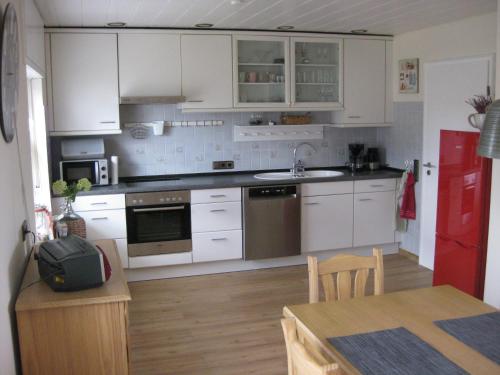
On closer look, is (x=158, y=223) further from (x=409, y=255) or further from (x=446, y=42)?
(x=446, y=42)

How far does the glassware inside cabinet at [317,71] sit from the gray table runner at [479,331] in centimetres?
357

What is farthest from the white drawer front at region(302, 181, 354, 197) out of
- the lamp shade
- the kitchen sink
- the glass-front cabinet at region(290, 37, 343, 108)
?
the lamp shade

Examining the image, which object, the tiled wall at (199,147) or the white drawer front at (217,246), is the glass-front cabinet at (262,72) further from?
the white drawer front at (217,246)

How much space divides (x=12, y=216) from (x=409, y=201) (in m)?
4.04

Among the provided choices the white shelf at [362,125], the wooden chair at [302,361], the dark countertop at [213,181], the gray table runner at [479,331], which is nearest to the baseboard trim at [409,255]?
the dark countertop at [213,181]

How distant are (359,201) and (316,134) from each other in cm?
88

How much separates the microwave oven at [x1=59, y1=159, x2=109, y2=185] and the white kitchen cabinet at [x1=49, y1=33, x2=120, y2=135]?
261mm

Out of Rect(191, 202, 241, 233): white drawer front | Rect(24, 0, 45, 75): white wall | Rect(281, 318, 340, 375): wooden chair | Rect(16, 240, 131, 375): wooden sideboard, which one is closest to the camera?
Rect(281, 318, 340, 375): wooden chair

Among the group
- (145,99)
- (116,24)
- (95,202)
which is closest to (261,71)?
(145,99)

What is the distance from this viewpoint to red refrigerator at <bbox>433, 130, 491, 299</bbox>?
411 centimetres

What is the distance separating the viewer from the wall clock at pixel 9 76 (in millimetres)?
2170

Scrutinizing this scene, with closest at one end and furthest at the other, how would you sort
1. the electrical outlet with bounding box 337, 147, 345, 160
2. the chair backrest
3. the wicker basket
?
the chair backrest
the wicker basket
the electrical outlet with bounding box 337, 147, 345, 160

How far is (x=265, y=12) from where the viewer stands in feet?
14.5

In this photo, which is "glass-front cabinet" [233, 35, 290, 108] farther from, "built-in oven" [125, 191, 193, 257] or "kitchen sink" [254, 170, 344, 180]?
"built-in oven" [125, 191, 193, 257]
